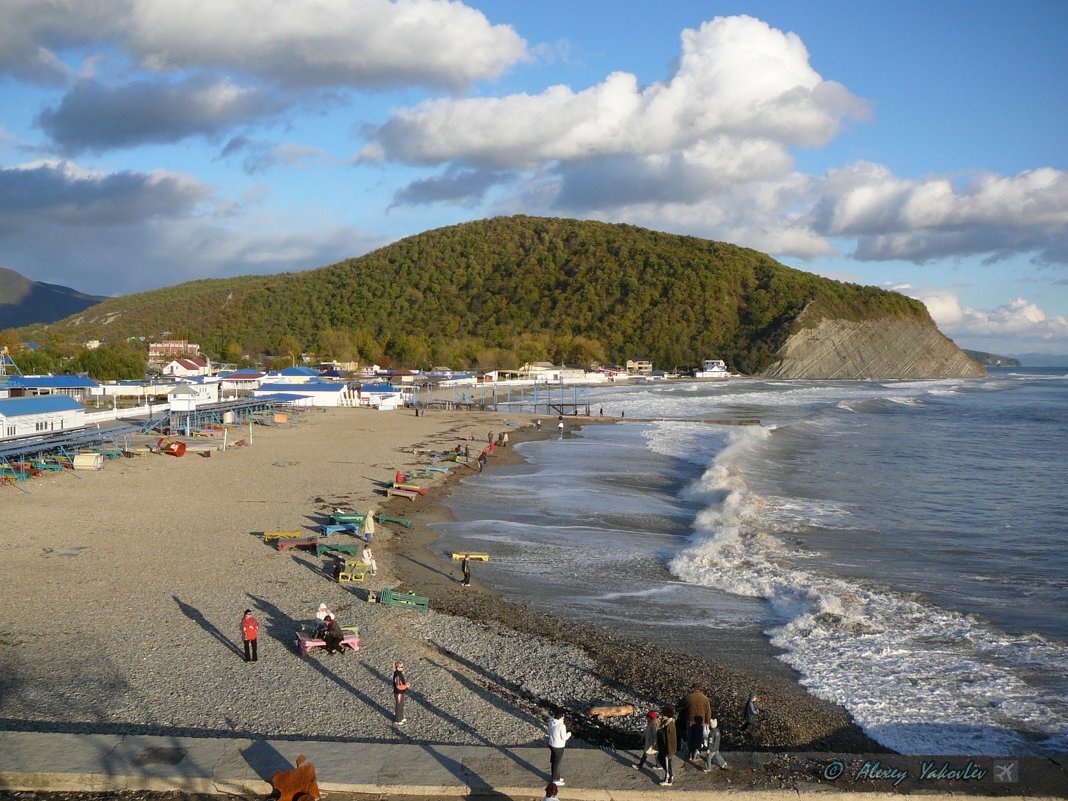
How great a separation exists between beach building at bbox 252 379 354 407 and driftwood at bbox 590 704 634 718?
50.3m

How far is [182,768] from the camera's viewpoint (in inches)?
346

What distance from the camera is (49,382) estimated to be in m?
45.4

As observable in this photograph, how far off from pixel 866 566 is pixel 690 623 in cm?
625

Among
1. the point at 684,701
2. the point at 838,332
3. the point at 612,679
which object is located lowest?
the point at 612,679

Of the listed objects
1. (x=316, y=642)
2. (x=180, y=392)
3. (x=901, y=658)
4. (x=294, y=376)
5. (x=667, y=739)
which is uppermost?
(x=294, y=376)

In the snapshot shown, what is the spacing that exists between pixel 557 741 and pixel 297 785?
8.89ft

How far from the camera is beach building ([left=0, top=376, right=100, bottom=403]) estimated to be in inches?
1685

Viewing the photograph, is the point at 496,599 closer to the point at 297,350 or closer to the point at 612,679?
the point at 612,679

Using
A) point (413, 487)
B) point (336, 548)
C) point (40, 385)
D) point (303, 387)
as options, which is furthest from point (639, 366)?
point (336, 548)

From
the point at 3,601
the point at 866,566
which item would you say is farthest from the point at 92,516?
the point at 866,566

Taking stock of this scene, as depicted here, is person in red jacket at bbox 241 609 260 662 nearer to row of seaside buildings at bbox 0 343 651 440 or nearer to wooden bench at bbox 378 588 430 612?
wooden bench at bbox 378 588 430 612

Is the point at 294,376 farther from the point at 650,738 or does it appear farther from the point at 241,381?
the point at 650,738

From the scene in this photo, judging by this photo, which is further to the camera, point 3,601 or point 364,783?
point 3,601

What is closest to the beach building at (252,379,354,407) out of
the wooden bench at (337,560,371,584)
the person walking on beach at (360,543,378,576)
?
the person walking on beach at (360,543,378,576)
